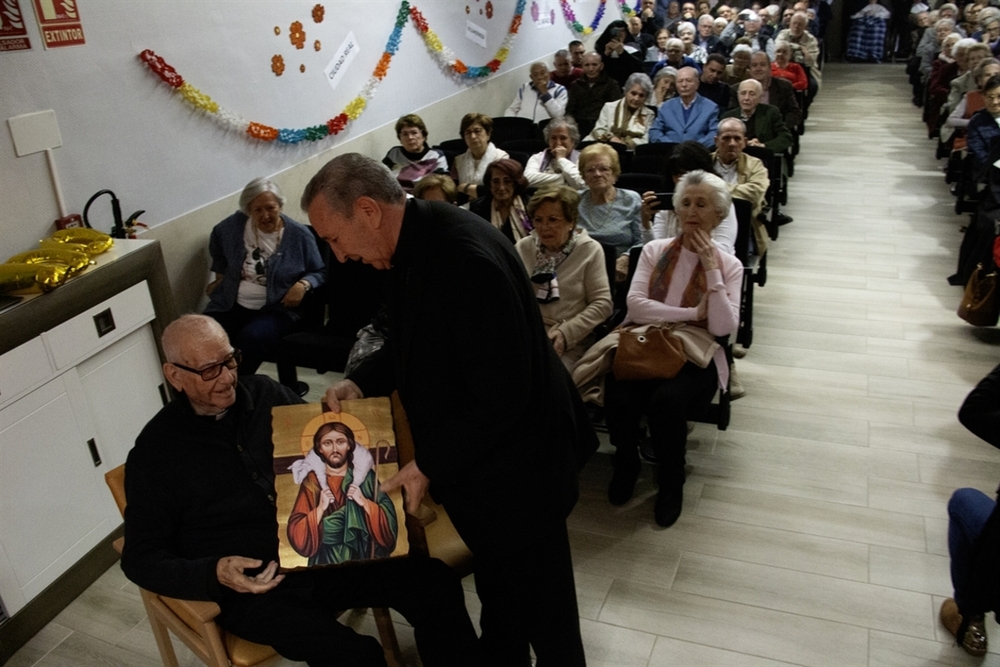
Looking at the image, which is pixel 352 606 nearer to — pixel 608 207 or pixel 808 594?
pixel 808 594

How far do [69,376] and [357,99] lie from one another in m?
3.58

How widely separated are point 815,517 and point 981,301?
6.74 feet

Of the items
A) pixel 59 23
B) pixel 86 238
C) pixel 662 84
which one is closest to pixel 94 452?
pixel 86 238

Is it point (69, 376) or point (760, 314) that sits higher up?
point (69, 376)

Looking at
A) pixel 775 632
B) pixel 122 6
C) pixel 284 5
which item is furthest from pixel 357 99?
pixel 775 632

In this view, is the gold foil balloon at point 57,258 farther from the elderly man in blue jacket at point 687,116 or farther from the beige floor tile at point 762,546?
the elderly man in blue jacket at point 687,116

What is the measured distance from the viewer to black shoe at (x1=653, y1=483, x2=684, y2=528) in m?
3.17

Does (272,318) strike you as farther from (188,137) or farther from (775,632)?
(775,632)

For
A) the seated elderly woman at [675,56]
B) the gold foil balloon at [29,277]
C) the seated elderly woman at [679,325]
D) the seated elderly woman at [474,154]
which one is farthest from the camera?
the seated elderly woman at [675,56]

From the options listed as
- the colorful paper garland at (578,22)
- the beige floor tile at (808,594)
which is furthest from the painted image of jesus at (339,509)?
the colorful paper garland at (578,22)

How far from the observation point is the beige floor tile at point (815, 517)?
3.03 metres

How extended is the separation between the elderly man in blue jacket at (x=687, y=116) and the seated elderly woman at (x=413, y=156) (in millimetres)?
1866

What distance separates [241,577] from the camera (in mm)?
2023

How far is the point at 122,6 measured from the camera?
12.7ft
